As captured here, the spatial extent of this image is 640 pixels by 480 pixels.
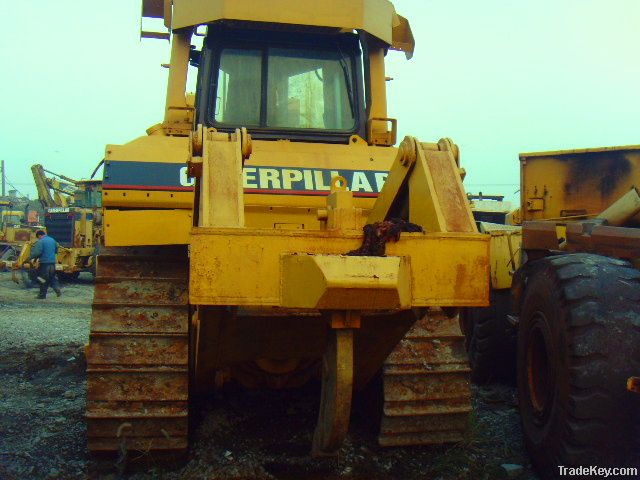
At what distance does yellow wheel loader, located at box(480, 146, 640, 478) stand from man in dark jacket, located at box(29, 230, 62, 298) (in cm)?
1289

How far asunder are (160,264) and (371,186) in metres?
1.40

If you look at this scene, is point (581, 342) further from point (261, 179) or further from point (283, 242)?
point (261, 179)

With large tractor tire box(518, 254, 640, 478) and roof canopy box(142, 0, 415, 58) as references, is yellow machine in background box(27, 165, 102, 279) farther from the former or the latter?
large tractor tire box(518, 254, 640, 478)

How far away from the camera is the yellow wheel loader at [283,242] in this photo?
2676 mm

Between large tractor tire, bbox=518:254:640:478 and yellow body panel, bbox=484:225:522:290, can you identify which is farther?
yellow body panel, bbox=484:225:522:290

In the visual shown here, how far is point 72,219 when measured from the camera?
20609 mm

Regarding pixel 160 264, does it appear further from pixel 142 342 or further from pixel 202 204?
pixel 202 204

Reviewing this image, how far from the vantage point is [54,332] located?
8906mm

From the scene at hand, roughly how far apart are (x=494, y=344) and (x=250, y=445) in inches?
103

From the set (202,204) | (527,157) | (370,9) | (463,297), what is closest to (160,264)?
(202,204)

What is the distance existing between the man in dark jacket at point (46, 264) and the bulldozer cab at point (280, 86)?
11536mm

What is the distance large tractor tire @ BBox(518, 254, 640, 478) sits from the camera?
312cm

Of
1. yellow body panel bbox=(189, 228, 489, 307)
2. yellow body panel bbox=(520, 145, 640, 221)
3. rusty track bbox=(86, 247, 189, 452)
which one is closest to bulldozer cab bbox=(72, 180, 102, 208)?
yellow body panel bbox=(520, 145, 640, 221)

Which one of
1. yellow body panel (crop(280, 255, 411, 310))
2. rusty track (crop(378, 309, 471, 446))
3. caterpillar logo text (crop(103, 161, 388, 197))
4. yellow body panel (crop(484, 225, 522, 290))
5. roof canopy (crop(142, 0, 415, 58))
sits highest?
roof canopy (crop(142, 0, 415, 58))
